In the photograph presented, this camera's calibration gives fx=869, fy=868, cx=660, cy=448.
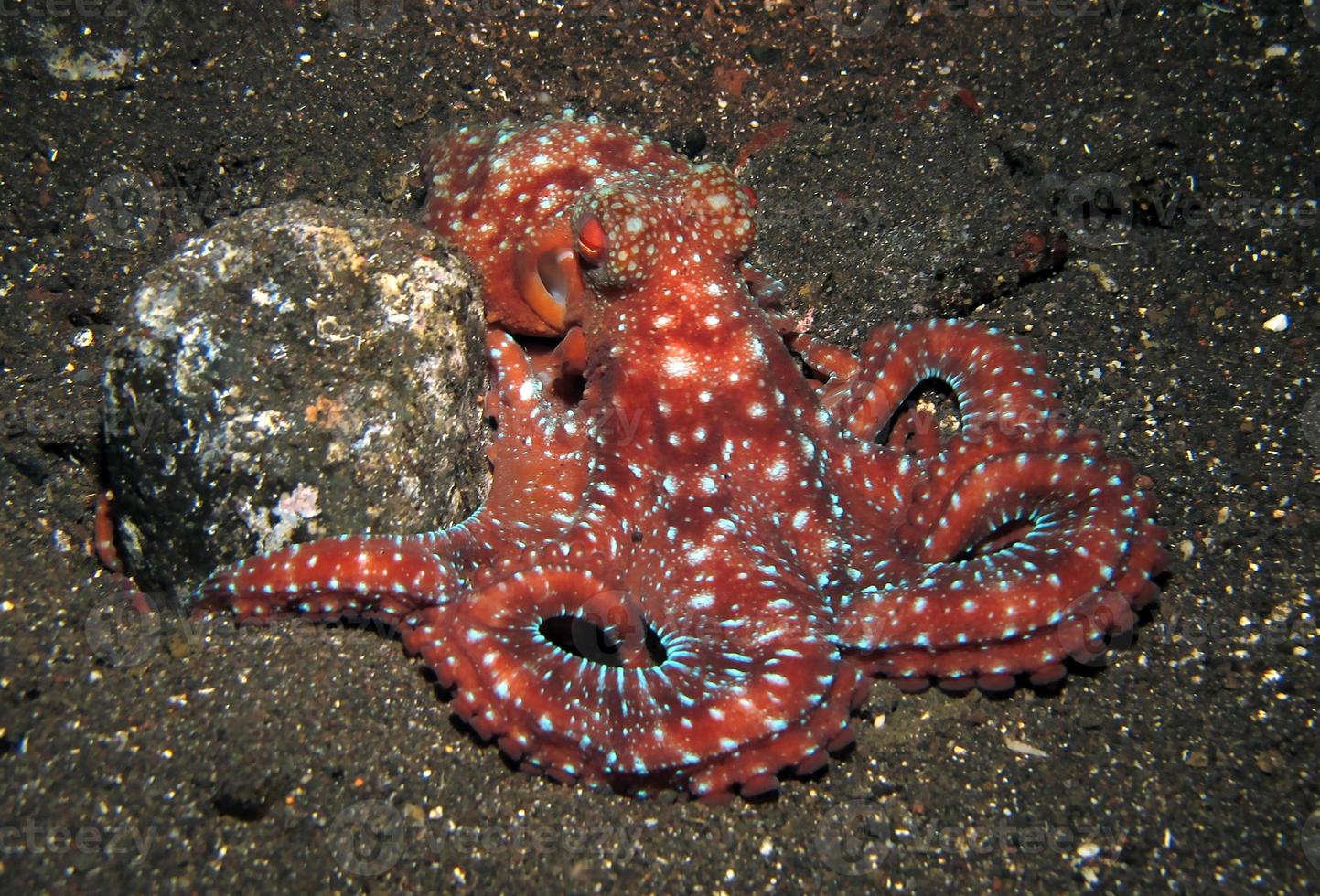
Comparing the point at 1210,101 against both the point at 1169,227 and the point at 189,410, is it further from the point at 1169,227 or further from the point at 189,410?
the point at 189,410

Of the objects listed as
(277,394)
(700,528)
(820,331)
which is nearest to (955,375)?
(820,331)

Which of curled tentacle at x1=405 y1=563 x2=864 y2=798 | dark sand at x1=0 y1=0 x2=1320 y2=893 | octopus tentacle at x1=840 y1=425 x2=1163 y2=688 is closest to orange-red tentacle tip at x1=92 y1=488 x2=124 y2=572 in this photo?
dark sand at x1=0 y1=0 x2=1320 y2=893

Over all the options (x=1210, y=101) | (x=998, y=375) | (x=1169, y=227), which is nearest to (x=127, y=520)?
(x=998, y=375)

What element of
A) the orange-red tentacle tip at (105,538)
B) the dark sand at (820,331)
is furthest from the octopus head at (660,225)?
the orange-red tentacle tip at (105,538)

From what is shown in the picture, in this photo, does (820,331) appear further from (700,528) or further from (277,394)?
(277,394)

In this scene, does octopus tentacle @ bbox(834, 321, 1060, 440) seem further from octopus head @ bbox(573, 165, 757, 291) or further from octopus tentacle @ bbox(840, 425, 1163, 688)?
octopus head @ bbox(573, 165, 757, 291)

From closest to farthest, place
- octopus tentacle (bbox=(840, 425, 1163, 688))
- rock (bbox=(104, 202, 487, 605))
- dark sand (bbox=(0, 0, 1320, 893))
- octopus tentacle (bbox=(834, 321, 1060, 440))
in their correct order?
dark sand (bbox=(0, 0, 1320, 893)), octopus tentacle (bbox=(840, 425, 1163, 688)), rock (bbox=(104, 202, 487, 605)), octopus tentacle (bbox=(834, 321, 1060, 440))
